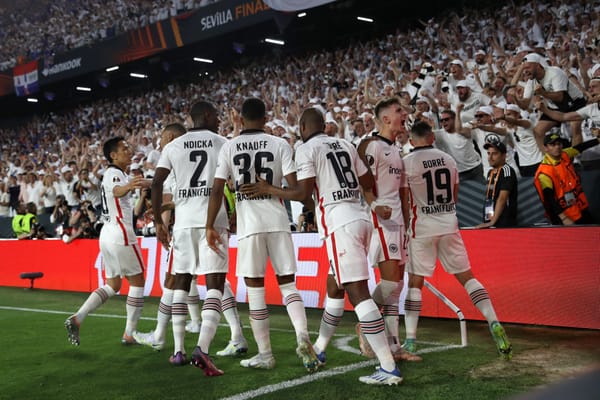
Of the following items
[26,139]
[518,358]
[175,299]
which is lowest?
[518,358]

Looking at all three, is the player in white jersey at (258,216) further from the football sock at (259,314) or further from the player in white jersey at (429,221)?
the player in white jersey at (429,221)

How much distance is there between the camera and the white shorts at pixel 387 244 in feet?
18.2

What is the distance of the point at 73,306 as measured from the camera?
1079cm

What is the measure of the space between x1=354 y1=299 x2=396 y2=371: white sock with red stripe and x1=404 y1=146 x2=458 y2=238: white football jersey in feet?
4.78

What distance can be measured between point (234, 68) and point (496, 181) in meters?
19.2

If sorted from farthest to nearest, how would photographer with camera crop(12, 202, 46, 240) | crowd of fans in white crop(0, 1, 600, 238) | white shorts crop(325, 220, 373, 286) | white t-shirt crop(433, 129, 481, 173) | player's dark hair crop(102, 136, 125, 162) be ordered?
photographer with camera crop(12, 202, 46, 240)
crowd of fans in white crop(0, 1, 600, 238)
white t-shirt crop(433, 129, 481, 173)
player's dark hair crop(102, 136, 125, 162)
white shorts crop(325, 220, 373, 286)

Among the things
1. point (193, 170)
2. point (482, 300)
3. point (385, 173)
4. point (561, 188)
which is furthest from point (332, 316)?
point (561, 188)

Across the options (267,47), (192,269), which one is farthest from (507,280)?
(267,47)

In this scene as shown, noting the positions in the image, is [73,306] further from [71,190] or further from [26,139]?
[26,139]

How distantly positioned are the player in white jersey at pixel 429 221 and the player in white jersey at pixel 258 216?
1259mm

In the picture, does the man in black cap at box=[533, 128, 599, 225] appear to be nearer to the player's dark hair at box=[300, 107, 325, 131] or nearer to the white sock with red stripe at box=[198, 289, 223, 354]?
the player's dark hair at box=[300, 107, 325, 131]

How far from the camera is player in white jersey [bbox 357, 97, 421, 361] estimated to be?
18.3ft

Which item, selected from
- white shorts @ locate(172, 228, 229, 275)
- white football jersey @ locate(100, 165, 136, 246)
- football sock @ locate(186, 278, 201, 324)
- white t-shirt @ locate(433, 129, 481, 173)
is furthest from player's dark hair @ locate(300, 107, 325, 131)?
white t-shirt @ locate(433, 129, 481, 173)

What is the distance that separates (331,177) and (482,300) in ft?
6.20
